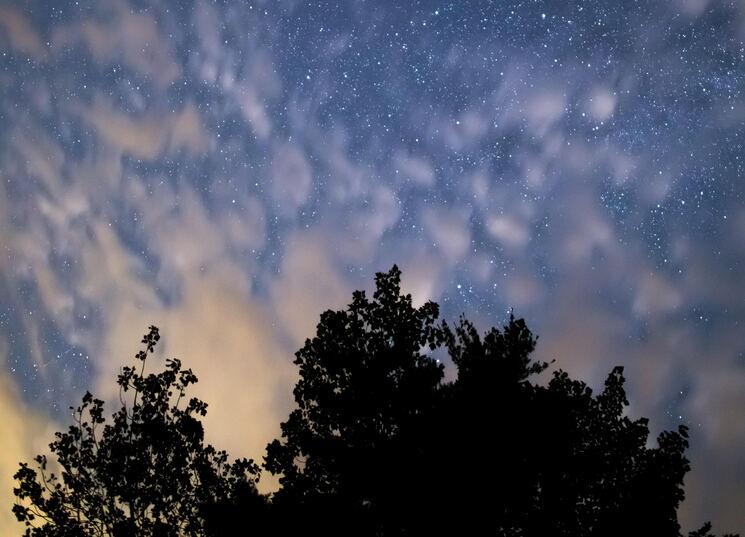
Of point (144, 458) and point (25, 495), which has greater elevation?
point (144, 458)

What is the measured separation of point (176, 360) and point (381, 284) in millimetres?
6936

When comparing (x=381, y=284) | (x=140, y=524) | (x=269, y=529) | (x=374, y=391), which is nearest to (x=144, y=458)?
(x=140, y=524)

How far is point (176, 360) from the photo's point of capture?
54.2ft

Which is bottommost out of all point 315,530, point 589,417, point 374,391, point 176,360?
point 315,530

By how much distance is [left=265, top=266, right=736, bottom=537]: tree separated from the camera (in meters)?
12.5

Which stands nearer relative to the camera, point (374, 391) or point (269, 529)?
point (269, 529)

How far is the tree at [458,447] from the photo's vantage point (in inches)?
494

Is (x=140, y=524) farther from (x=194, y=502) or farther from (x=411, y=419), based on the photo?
(x=411, y=419)

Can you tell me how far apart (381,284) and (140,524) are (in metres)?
9.72

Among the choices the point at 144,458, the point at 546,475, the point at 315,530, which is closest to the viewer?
the point at 315,530

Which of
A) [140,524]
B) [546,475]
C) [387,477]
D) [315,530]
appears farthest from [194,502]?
[546,475]

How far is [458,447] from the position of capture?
1280 cm

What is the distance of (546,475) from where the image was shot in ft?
43.7

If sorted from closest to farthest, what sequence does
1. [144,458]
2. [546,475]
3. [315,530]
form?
[315,530]
[546,475]
[144,458]
